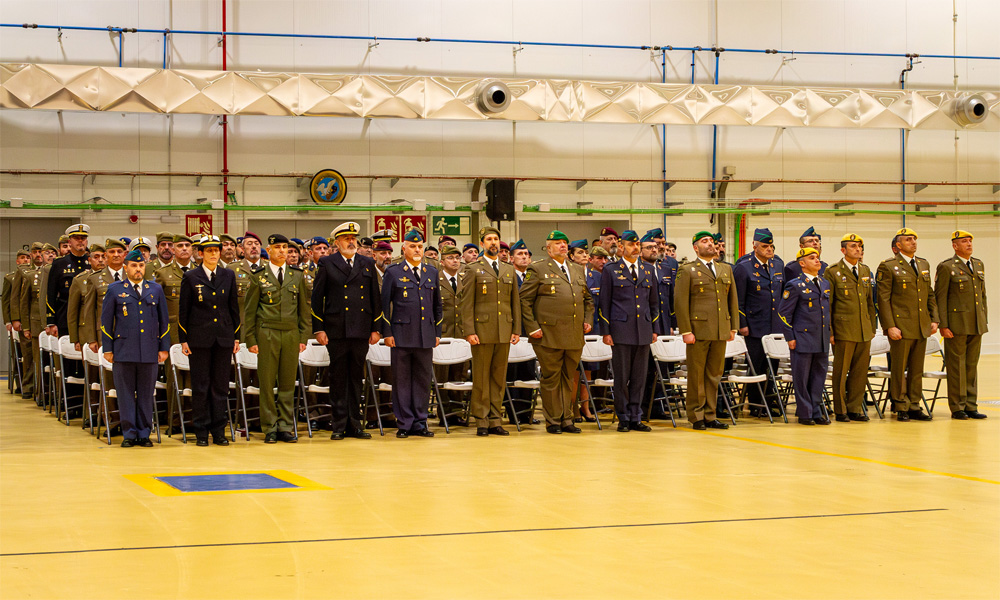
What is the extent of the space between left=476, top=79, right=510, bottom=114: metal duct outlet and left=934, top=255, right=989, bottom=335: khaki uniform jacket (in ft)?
21.8

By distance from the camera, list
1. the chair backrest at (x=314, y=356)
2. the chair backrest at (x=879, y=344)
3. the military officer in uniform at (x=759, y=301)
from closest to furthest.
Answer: the chair backrest at (x=314, y=356) < the military officer in uniform at (x=759, y=301) < the chair backrest at (x=879, y=344)

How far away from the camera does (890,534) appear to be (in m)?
4.78

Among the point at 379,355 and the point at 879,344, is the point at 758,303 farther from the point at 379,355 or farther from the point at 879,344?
the point at 379,355

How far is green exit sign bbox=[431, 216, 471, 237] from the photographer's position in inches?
616

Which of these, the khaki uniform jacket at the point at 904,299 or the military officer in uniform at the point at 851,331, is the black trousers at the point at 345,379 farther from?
the khaki uniform jacket at the point at 904,299

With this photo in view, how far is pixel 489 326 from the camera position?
28.6ft

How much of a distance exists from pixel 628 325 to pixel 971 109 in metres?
10.2

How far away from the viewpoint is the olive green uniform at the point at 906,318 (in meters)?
9.91

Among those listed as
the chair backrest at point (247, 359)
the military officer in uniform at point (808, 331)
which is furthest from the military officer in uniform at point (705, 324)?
the chair backrest at point (247, 359)

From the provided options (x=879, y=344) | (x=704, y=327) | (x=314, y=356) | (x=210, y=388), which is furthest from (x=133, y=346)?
(x=879, y=344)

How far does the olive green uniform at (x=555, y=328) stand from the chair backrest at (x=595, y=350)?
49 cm

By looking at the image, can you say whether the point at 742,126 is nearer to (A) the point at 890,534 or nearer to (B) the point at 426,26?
(B) the point at 426,26

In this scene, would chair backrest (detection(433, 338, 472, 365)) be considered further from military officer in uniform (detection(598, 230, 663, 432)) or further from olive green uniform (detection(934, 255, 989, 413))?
olive green uniform (detection(934, 255, 989, 413))

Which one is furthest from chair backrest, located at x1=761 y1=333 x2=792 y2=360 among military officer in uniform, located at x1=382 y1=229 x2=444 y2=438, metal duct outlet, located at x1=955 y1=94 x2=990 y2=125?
metal duct outlet, located at x1=955 y1=94 x2=990 y2=125
